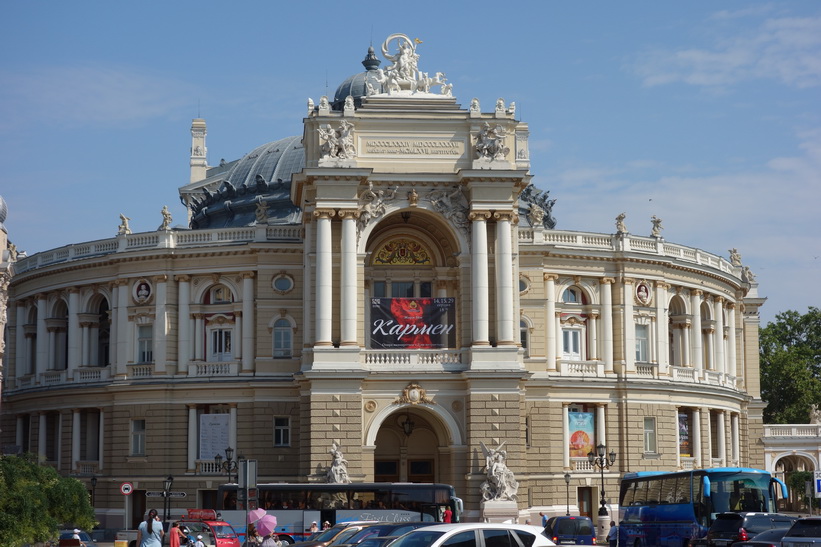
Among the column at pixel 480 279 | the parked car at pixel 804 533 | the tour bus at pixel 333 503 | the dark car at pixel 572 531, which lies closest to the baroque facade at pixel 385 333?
the column at pixel 480 279

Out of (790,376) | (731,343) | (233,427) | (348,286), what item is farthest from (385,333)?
(790,376)

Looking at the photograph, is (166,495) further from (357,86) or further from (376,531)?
(357,86)

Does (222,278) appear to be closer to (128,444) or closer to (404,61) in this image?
(128,444)

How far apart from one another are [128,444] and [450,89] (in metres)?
25.3

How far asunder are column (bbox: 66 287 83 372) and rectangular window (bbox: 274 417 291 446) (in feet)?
41.3

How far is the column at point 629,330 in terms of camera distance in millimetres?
76625

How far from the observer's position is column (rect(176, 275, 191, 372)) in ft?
244

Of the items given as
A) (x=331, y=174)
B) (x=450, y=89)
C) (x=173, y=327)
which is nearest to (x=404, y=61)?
(x=450, y=89)

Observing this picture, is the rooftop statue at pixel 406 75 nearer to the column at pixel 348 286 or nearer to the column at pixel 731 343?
the column at pixel 348 286

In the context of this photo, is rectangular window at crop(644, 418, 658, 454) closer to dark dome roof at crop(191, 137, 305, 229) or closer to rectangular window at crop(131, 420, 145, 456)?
dark dome roof at crop(191, 137, 305, 229)

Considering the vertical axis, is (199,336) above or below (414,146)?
below

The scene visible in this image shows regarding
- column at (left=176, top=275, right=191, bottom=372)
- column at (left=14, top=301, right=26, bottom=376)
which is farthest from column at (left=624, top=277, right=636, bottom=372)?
column at (left=14, top=301, right=26, bottom=376)

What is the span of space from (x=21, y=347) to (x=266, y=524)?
44.4 metres

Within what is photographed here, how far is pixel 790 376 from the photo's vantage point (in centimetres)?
11306
